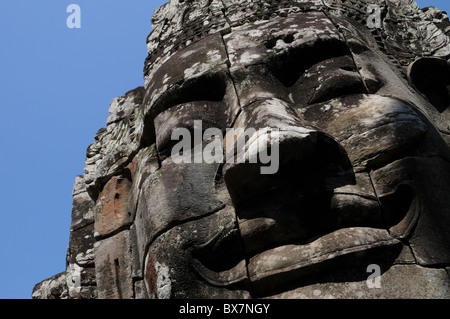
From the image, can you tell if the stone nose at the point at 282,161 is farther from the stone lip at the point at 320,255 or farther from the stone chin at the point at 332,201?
the stone lip at the point at 320,255

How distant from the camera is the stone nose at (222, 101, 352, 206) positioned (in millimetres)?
2932

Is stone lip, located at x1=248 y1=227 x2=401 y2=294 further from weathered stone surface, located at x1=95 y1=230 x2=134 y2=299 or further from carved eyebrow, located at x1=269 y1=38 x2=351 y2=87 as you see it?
weathered stone surface, located at x1=95 y1=230 x2=134 y2=299

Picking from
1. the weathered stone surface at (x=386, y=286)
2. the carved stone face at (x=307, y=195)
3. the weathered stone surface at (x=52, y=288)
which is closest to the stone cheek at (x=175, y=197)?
the carved stone face at (x=307, y=195)

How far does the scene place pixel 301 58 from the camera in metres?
3.92

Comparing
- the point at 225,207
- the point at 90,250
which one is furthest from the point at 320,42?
the point at 90,250

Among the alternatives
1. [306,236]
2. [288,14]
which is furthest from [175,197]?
[288,14]

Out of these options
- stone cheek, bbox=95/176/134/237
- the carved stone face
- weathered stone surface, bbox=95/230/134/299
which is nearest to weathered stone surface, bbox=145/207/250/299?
the carved stone face

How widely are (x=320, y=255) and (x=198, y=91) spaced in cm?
171

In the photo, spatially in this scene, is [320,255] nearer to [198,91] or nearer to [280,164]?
[280,164]

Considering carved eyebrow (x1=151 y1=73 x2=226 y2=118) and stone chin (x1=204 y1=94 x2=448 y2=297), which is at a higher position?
carved eyebrow (x1=151 y1=73 x2=226 y2=118)

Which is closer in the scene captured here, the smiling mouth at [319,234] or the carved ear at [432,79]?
the smiling mouth at [319,234]

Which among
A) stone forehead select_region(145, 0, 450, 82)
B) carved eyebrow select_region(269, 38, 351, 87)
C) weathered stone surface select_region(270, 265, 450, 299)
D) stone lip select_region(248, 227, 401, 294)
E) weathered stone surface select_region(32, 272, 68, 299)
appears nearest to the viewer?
weathered stone surface select_region(270, 265, 450, 299)

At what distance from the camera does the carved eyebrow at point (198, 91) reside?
3982mm

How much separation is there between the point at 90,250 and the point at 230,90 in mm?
2138
